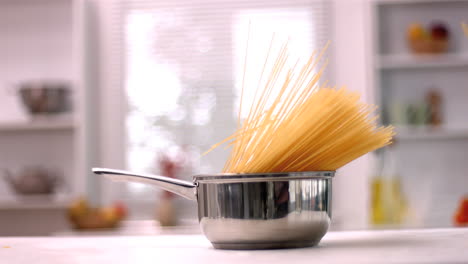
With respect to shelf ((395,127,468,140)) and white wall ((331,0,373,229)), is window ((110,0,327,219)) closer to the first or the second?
white wall ((331,0,373,229))

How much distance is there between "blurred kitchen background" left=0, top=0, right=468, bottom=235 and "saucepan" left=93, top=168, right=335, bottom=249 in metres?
2.57

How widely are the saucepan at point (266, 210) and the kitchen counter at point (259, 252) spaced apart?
18 mm

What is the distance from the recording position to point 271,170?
612 millimetres

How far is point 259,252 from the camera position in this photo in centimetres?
54

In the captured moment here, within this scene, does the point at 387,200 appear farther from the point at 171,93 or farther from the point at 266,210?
the point at 266,210

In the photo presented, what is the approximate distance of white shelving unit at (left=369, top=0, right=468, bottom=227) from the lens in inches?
129

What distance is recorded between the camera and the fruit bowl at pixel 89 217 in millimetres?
2943

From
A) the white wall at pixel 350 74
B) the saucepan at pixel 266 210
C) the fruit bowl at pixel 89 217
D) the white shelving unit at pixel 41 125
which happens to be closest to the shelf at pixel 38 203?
the fruit bowl at pixel 89 217

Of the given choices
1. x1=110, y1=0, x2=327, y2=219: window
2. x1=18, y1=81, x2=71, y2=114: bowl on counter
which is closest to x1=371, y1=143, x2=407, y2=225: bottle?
x1=110, y1=0, x2=327, y2=219: window

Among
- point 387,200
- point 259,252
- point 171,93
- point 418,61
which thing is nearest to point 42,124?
point 171,93

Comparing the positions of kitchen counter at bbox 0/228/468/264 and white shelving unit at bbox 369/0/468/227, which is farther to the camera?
white shelving unit at bbox 369/0/468/227

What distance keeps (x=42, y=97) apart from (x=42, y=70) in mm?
391

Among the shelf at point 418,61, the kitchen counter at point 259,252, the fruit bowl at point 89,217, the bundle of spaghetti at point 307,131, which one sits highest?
the shelf at point 418,61

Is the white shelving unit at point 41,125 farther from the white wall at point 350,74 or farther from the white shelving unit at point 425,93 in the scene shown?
the white shelving unit at point 425,93
